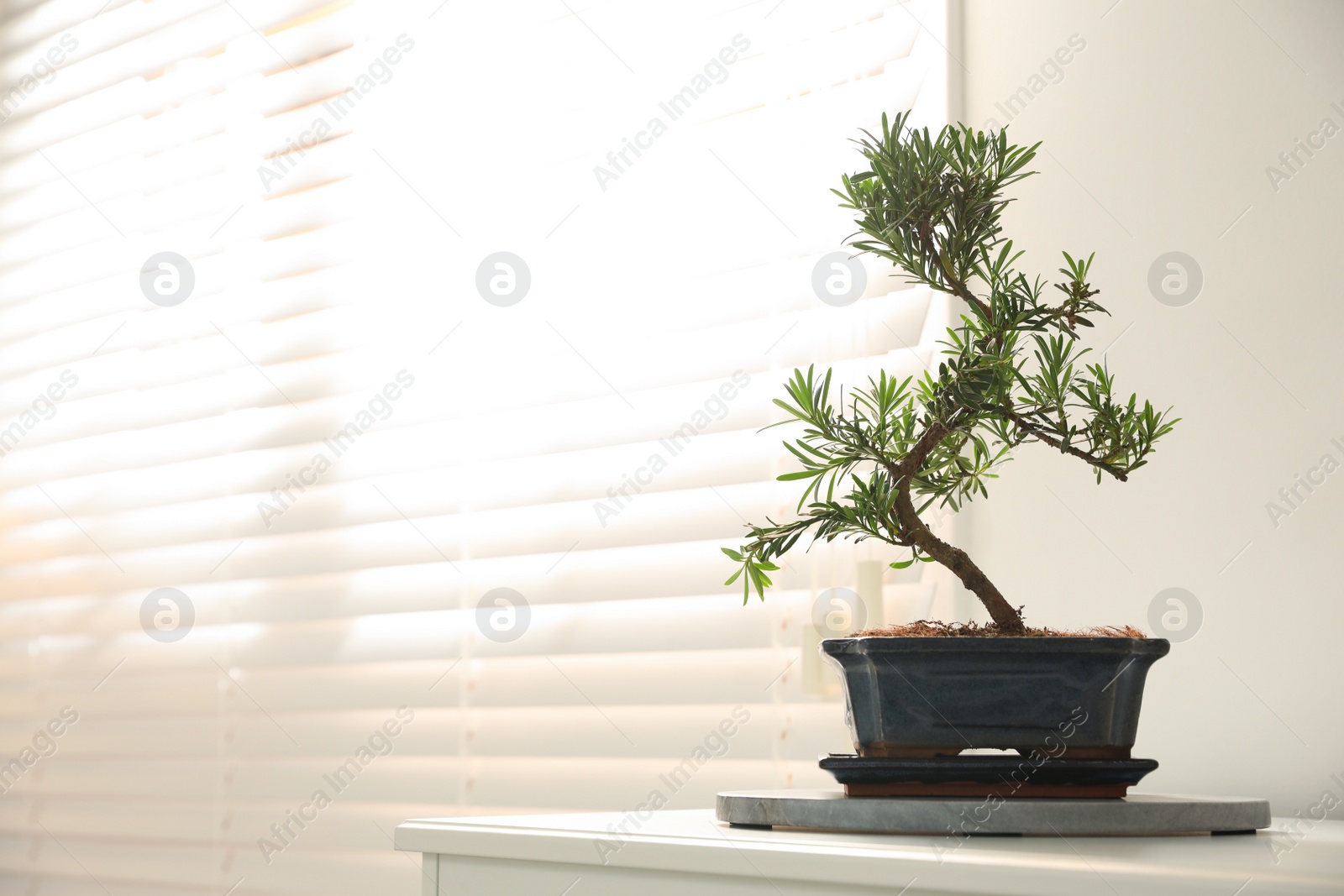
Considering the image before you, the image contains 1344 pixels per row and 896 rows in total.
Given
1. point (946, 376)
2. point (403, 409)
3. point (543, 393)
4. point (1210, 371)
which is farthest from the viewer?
point (403, 409)

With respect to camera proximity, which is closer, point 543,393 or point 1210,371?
point 1210,371

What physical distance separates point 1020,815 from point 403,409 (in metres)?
1.38

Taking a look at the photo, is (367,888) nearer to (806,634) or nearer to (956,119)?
(806,634)

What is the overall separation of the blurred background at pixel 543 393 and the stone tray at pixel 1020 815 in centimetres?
37

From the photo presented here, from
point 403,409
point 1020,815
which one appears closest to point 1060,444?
point 1020,815

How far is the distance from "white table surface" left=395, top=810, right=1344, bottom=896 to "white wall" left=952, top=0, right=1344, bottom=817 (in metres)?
0.19

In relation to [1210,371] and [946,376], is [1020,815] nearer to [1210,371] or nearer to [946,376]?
[946,376]

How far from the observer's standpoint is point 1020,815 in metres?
0.67

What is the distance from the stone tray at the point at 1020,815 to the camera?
0.67m

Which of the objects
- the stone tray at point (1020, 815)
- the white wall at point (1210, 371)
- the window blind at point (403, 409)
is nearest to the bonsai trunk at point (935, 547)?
the stone tray at point (1020, 815)

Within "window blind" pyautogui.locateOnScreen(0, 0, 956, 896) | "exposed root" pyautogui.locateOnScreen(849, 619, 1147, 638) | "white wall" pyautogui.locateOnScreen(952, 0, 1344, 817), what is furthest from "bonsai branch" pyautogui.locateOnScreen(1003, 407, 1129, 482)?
"window blind" pyautogui.locateOnScreen(0, 0, 956, 896)

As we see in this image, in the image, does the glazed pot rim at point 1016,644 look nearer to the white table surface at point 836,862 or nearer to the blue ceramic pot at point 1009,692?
the blue ceramic pot at point 1009,692

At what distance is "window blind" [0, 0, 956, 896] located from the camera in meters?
1.50

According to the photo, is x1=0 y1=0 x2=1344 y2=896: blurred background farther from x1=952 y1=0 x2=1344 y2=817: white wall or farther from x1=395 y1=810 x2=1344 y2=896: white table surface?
x1=395 y1=810 x2=1344 y2=896: white table surface
